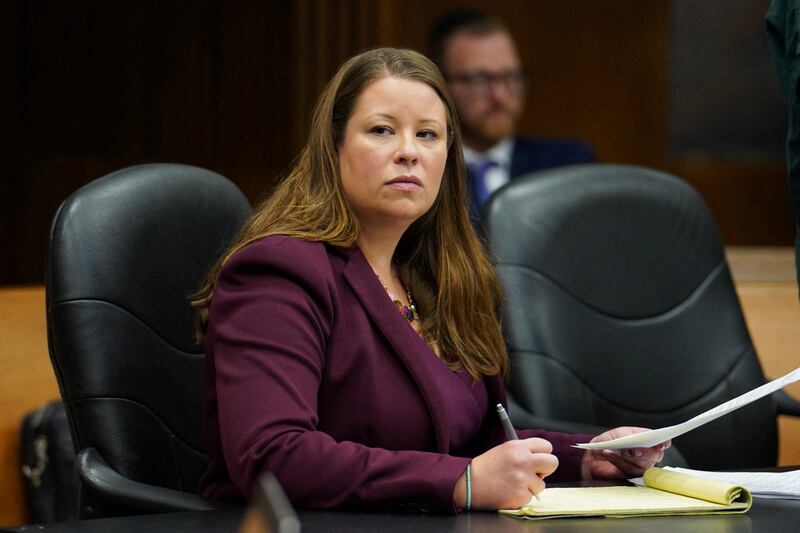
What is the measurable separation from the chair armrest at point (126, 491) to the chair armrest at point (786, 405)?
1.31 meters

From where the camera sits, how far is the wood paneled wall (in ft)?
14.3

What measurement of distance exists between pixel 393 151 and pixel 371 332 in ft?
0.84

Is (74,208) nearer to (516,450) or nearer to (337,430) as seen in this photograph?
(337,430)

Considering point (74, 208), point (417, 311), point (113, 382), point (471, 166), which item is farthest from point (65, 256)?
point (471, 166)

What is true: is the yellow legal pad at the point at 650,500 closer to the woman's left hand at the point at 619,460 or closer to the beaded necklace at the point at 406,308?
the woman's left hand at the point at 619,460

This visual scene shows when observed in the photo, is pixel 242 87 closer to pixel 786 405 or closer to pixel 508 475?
pixel 786 405

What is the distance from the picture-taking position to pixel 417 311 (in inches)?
75.4

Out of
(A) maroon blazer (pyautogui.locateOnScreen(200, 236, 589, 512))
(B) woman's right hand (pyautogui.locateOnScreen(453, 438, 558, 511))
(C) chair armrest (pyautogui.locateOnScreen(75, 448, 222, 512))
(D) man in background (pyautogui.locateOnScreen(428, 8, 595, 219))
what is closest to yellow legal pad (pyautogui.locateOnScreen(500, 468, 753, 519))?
(B) woman's right hand (pyautogui.locateOnScreen(453, 438, 558, 511))

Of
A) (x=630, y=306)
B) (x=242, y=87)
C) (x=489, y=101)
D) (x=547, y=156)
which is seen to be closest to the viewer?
(x=630, y=306)

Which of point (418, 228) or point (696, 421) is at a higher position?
point (418, 228)

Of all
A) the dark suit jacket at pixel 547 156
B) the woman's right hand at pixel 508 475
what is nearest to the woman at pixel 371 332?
the woman's right hand at pixel 508 475

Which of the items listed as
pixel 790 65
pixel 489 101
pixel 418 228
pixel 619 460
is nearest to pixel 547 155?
pixel 489 101

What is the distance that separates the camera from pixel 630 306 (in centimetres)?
253

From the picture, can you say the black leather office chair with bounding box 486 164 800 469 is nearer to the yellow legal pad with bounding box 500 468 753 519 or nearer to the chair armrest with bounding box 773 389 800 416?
the chair armrest with bounding box 773 389 800 416
